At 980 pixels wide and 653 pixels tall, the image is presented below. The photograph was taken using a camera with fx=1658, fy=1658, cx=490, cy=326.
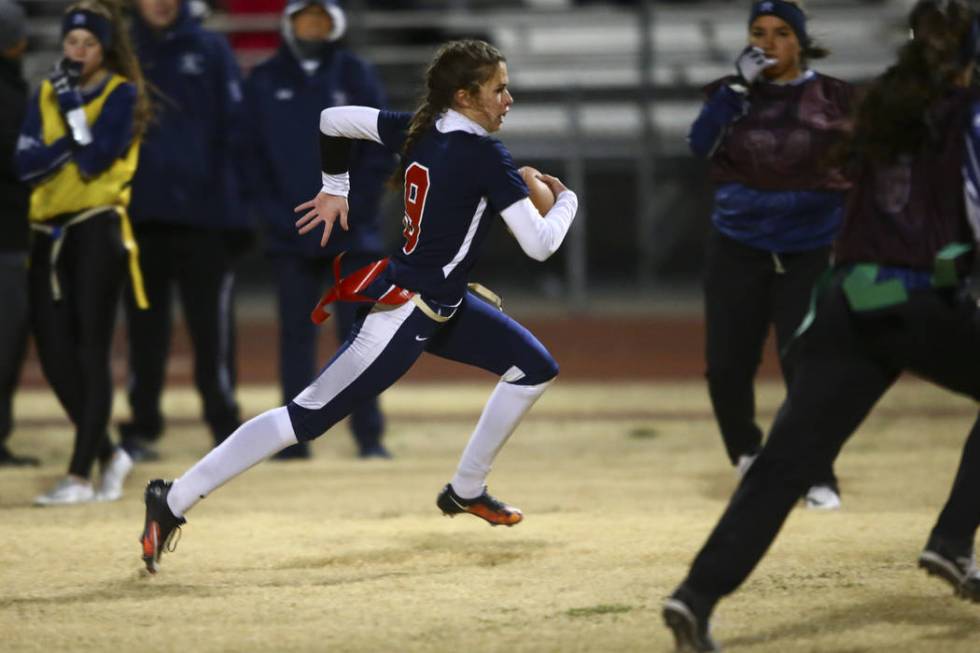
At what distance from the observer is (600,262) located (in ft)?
61.0

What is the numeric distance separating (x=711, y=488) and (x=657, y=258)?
9337 mm

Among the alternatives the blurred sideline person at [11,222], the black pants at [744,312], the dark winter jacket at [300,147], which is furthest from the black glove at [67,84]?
the black pants at [744,312]

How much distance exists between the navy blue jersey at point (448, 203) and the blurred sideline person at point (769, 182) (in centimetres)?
171

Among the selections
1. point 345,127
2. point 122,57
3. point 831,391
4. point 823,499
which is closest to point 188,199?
point 122,57

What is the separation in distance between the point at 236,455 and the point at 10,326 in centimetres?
Answer: 366

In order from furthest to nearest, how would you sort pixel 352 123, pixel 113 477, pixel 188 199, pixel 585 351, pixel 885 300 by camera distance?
pixel 585 351 < pixel 188 199 < pixel 113 477 < pixel 352 123 < pixel 885 300

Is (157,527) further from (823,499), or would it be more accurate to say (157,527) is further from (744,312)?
(823,499)

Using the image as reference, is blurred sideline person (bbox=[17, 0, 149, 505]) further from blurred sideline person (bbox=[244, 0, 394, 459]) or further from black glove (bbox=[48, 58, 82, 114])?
blurred sideline person (bbox=[244, 0, 394, 459])

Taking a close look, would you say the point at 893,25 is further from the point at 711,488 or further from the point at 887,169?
the point at 887,169

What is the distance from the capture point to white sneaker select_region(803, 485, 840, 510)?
7574 millimetres

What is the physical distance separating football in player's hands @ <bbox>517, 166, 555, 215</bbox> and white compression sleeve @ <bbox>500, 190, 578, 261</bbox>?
6.1 inches

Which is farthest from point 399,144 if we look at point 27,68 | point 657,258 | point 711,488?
point 27,68

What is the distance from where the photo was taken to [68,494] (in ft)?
25.5

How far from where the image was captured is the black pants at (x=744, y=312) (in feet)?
24.3
